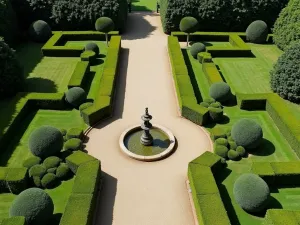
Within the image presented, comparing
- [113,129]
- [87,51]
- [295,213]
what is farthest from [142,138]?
[87,51]

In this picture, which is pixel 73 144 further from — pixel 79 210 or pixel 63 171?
pixel 79 210

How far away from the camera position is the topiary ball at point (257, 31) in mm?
33281

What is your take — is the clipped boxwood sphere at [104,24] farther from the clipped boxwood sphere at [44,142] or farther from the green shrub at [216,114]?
the clipped boxwood sphere at [44,142]

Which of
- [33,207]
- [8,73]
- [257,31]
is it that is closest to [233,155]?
[33,207]

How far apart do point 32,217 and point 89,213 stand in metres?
2.33

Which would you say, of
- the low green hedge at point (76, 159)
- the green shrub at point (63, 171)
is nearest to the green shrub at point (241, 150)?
the low green hedge at point (76, 159)

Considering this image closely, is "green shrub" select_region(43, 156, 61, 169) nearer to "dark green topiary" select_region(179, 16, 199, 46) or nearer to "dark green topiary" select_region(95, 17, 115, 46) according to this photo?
"dark green topiary" select_region(95, 17, 115, 46)

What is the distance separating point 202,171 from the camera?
16.1 m

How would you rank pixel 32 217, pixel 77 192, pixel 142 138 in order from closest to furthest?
pixel 32 217 < pixel 77 192 < pixel 142 138

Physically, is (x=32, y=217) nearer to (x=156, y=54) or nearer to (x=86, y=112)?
(x=86, y=112)

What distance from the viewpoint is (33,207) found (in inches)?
533

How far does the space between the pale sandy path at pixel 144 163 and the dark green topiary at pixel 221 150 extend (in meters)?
0.97

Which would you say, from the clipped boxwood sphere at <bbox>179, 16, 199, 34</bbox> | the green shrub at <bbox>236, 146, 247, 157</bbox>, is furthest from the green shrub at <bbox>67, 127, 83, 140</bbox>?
the clipped boxwood sphere at <bbox>179, 16, 199, 34</bbox>

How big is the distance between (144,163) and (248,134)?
604cm
